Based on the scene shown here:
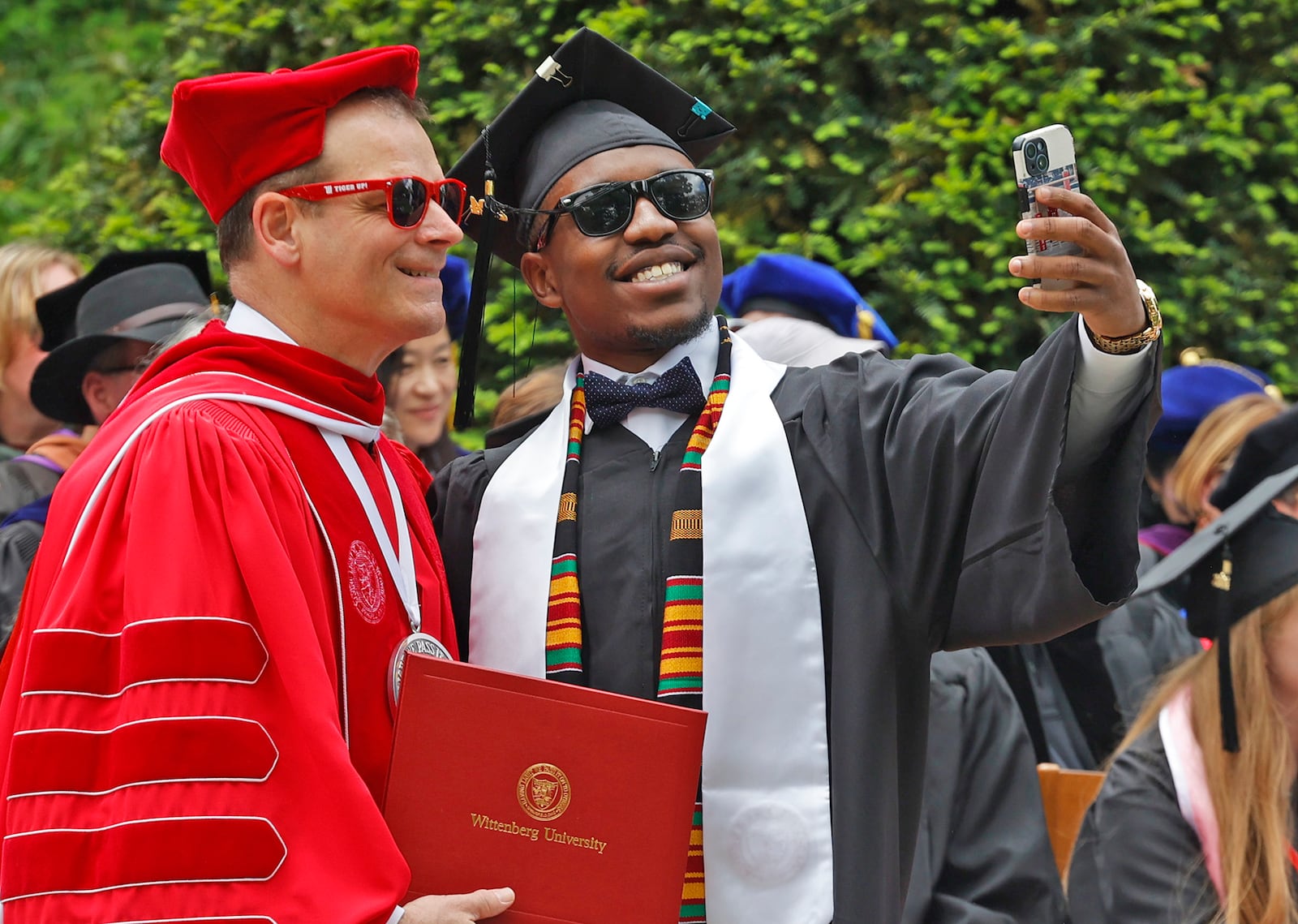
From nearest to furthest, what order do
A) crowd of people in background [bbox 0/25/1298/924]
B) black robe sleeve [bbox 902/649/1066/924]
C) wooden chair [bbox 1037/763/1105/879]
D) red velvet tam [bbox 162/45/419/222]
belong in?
crowd of people in background [bbox 0/25/1298/924], red velvet tam [bbox 162/45/419/222], black robe sleeve [bbox 902/649/1066/924], wooden chair [bbox 1037/763/1105/879]

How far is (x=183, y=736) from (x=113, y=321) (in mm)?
2746

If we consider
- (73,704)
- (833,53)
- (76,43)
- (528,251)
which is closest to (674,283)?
(528,251)

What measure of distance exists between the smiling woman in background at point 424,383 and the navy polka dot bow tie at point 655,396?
1.88 m

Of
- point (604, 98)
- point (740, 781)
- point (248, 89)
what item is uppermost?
point (604, 98)

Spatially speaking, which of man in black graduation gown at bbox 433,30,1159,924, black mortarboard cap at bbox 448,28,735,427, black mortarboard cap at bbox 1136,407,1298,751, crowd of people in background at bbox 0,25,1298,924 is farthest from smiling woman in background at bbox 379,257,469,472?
black mortarboard cap at bbox 1136,407,1298,751

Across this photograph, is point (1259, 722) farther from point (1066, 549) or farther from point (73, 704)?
point (73, 704)

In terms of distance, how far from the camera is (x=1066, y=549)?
2352 mm

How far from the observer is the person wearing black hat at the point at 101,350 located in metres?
4.41

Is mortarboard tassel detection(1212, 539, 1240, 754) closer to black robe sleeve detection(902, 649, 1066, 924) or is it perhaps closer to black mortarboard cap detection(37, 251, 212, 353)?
black robe sleeve detection(902, 649, 1066, 924)

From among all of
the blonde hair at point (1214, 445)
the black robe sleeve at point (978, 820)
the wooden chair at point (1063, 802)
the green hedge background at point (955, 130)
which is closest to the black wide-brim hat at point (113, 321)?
the green hedge background at point (955, 130)

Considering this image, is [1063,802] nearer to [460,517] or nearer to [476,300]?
[460,517]

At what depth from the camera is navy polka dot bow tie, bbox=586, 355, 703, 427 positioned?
302 cm

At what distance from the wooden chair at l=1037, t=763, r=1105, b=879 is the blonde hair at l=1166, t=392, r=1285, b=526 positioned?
1347mm

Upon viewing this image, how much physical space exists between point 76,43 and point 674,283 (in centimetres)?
958
